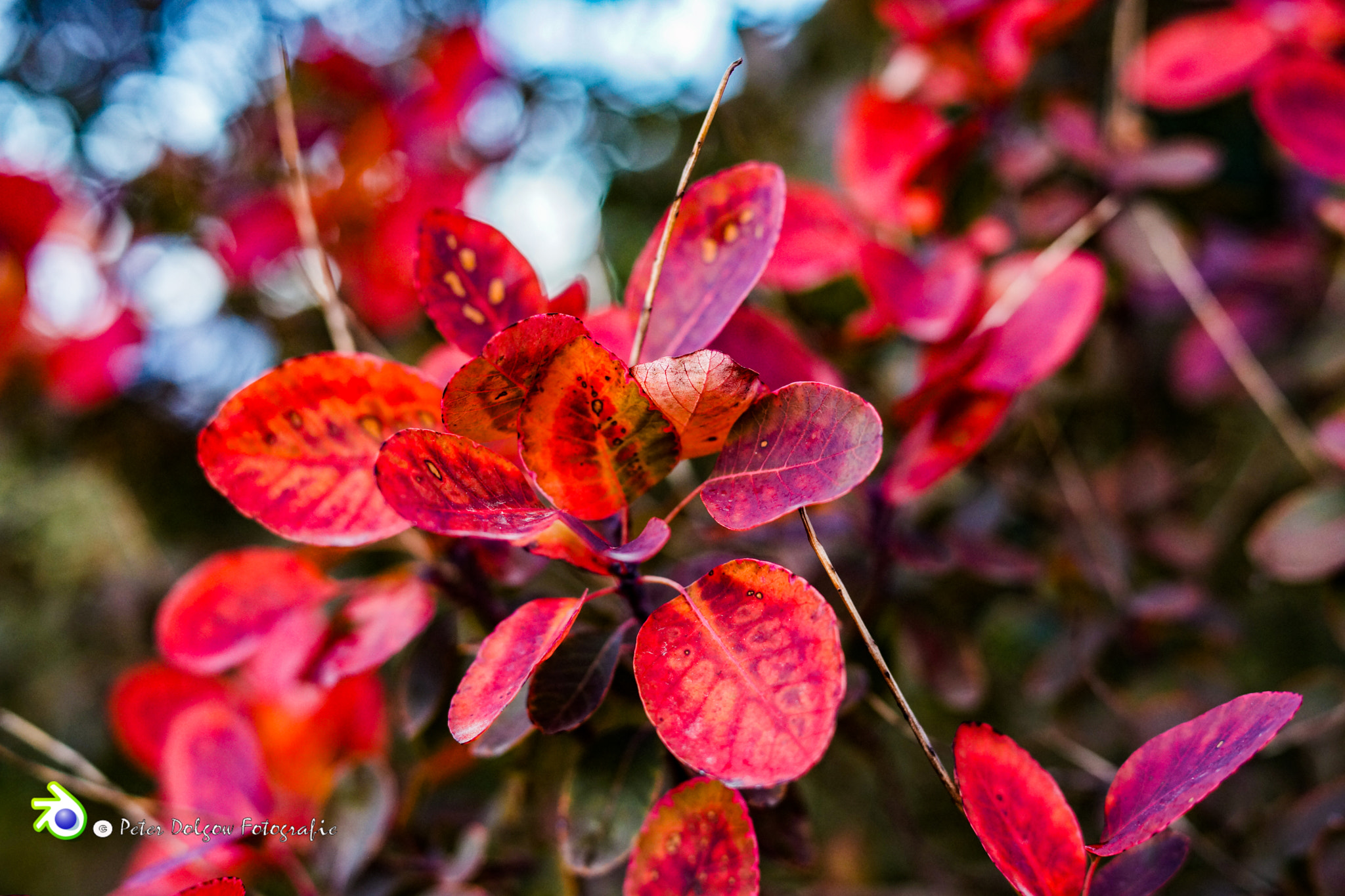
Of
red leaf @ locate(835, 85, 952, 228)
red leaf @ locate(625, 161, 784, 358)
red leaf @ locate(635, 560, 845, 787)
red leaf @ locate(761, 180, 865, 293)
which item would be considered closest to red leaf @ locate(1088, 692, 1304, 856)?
red leaf @ locate(635, 560, 845, 787)

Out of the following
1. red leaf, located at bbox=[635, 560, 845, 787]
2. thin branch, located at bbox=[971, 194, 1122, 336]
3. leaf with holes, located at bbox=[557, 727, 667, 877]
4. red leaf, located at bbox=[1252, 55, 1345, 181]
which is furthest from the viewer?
red leaf, located at bbox=[1252, 55, 1345, 181]

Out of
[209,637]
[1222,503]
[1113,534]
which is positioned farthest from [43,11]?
[1222,503]

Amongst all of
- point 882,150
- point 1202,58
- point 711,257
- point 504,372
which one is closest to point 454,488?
point 504,372

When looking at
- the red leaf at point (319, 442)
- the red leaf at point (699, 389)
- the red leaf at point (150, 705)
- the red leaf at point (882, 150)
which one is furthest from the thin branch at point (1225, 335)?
the red leaf at point (150, 705)

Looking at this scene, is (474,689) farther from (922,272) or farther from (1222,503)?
(1222,503)

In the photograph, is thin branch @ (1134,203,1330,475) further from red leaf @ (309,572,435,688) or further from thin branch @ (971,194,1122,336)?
red leaf @ (309,572,435,688)

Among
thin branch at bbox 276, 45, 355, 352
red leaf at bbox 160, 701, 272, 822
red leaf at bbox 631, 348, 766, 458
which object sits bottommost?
red leaf at bbox 160, 701, 272, 822

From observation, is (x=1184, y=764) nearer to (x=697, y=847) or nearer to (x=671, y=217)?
(x=697, y=847)
